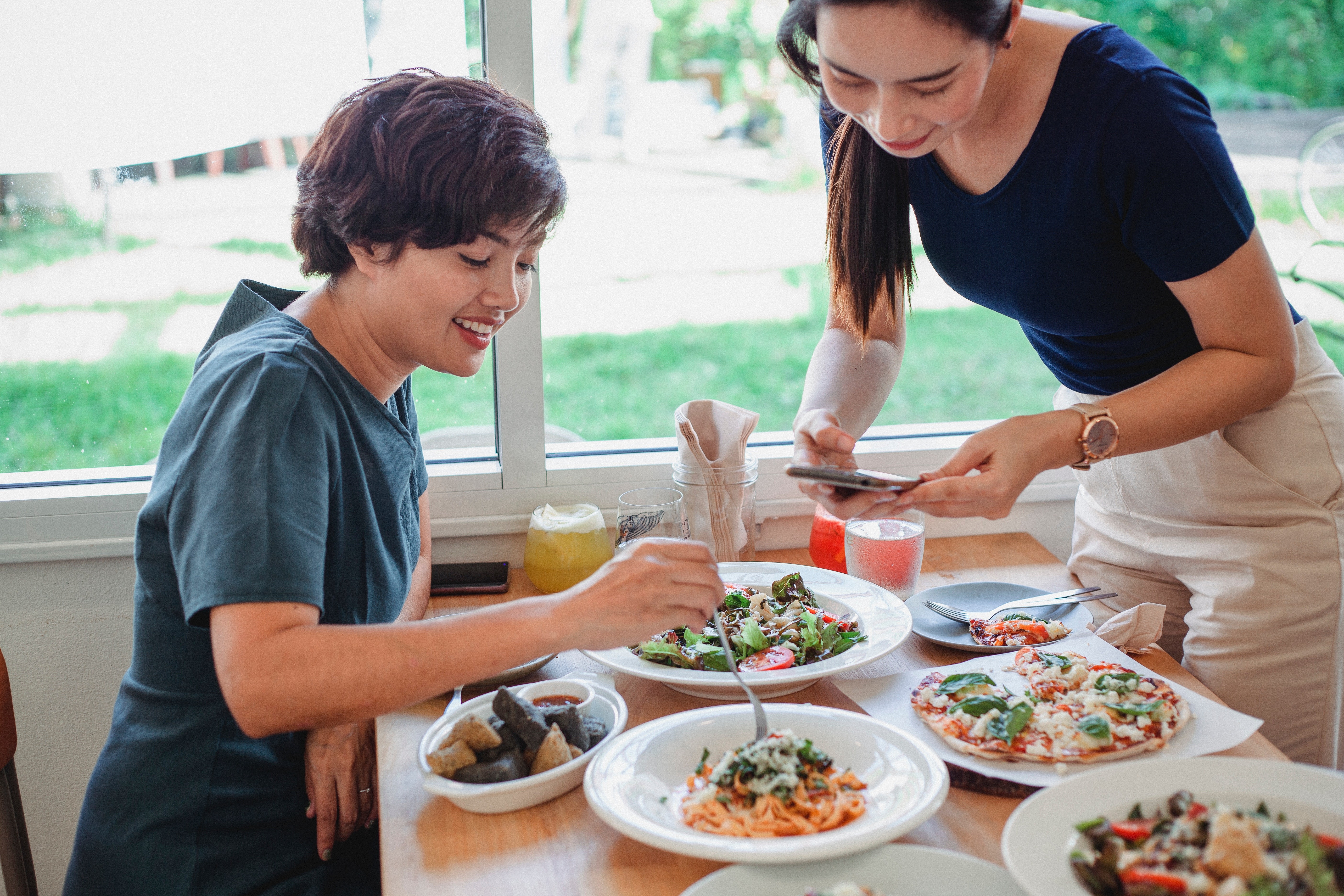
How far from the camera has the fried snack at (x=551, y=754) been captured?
40.7 inches

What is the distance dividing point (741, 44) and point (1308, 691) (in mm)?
4766

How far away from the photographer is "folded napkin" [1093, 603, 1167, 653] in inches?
53.1

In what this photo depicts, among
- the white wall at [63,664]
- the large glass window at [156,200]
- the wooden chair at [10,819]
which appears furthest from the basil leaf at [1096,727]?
the wooden chair at [10,819]

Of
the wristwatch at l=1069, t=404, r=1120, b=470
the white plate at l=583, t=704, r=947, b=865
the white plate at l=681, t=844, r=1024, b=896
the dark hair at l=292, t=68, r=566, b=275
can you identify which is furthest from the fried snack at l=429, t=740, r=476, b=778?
the wristwatch at l=1069, t=404, r=1120, b=470

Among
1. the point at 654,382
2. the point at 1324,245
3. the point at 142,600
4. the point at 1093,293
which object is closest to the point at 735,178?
the point at 654,382

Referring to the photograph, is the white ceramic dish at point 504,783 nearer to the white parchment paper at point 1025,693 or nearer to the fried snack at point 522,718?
the fried snack at point 522,718

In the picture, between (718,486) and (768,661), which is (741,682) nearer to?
(768,661)

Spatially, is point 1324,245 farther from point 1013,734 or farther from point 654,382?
point 654,382

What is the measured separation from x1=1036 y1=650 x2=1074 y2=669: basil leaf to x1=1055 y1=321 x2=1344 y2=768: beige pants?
38cm

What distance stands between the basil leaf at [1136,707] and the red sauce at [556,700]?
607 mm

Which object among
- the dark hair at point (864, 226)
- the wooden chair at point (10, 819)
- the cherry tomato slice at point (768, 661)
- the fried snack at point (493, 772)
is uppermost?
the dark hair at point (864, 226)

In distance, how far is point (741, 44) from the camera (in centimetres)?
542

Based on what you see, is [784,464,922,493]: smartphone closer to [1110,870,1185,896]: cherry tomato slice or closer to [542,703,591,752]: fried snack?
[542,703,591,752]: fried snack

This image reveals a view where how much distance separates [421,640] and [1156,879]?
0.70 metres
